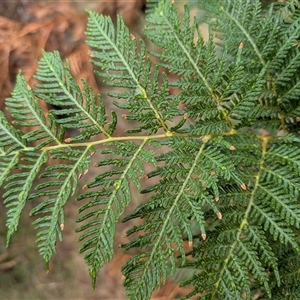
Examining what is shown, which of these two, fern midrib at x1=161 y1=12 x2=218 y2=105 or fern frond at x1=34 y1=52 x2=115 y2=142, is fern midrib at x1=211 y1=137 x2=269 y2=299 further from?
fern frond at x1=34 y1=52 x2=115 y2=142

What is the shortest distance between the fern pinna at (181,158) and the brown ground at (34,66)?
1254mm

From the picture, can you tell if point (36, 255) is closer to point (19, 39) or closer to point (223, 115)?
point (19, 39)

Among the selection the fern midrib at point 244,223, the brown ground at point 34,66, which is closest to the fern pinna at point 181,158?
the fern midrib at point 244,223

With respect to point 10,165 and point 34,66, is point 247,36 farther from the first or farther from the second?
point 34,66

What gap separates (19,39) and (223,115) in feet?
4.87

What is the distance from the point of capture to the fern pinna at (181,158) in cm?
69

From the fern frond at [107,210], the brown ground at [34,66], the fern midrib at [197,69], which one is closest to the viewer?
the fern frond at [107,210]

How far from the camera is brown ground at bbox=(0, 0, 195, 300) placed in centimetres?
198

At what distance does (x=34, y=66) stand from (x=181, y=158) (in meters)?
1.39

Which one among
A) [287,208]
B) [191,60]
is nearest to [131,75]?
[191,60]

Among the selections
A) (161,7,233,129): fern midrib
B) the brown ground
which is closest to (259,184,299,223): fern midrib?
(161,7,233,129): fern midrib

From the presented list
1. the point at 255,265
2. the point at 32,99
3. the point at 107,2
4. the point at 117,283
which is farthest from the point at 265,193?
the point at 107,2

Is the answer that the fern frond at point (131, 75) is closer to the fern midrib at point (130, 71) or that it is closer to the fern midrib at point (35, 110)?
the fern midrib at point (130, 71)

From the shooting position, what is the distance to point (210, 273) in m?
0.70
